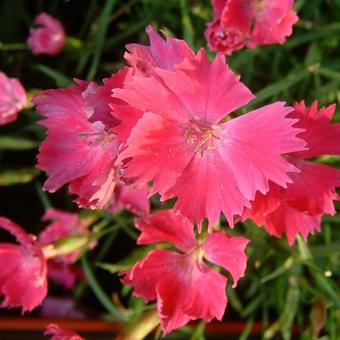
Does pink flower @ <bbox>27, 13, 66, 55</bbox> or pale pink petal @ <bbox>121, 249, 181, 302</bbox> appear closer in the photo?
pale pink petal @ <bbox>121, 249, 181, 302</bbox>

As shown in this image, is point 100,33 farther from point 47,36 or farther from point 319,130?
point 319,130

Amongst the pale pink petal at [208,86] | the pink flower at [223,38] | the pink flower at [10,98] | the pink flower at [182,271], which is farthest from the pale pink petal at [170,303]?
the pink flower at [10,98]

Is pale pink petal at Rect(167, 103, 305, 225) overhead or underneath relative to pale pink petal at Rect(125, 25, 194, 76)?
underneath

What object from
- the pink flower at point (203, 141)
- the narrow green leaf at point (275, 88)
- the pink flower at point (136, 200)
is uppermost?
the narrow green leaf at point (275, 88)

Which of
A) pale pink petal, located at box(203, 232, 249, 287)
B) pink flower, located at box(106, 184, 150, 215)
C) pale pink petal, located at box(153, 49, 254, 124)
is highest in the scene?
pale pink petal, located at box(153, 49, 254, 124)

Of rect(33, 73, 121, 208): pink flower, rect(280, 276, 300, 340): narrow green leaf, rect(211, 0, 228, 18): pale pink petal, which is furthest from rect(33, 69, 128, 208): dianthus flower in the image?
rect(280, 276, 300, 340): narrow green leaf

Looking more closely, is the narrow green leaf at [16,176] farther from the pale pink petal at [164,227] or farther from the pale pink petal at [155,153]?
the pale pink petal at [155,153]

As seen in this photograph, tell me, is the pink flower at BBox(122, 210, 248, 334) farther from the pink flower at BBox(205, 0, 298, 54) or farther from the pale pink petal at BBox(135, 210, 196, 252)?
the pink flower at BBox(205, 0, 298, 54)
